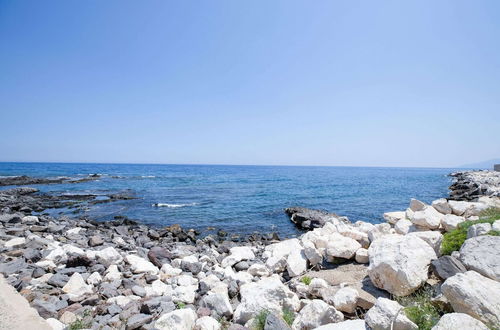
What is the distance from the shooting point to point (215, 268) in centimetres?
789

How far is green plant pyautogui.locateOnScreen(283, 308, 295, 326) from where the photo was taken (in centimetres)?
413

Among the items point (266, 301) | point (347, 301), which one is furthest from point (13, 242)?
point (347, 301)

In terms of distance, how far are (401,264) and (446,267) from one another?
2.43 ft

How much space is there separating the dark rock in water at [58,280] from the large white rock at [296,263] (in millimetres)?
5661

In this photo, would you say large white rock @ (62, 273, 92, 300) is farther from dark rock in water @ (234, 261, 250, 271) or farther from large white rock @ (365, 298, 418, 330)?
large white rock @ (365, 298, 418, 330)

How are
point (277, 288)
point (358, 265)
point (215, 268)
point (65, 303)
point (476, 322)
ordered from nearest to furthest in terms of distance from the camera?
point (476, 322), point (277, 288), point (65, 303), point (358, 265), point (215, 268)

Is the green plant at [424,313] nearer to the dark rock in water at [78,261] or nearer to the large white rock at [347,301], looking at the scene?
the large white rock at [347,301]

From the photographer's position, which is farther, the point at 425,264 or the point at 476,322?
the point at 425,264

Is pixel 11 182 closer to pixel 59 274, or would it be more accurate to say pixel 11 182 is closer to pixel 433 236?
pixel 59 274

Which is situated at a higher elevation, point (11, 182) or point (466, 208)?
point (466, 208)

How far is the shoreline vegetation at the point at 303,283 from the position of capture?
338 centimetres

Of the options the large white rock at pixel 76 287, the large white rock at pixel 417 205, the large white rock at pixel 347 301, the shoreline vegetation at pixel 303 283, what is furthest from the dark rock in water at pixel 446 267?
the large white rock at pixel 76 287

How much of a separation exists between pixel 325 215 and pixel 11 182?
5123 centimetres

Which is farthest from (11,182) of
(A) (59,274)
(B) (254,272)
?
(B) (254,272)
